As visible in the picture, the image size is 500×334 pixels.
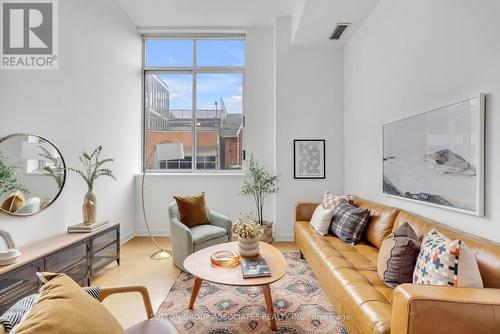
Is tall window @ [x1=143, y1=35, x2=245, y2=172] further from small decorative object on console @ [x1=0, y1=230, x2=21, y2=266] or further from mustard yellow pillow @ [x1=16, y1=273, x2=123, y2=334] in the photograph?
mustard yellow pillow @ [x1=16, y1=273, x2=123, y2=334]

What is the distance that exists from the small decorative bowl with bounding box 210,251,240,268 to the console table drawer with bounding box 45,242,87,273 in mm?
1349

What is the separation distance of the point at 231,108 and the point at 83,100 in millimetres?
2292

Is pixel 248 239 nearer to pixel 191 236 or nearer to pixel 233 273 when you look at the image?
pixel 233 273

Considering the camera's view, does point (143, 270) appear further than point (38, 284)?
Yes

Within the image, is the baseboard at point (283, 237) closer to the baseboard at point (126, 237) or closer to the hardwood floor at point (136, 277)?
the hardwood floor at point (136, 277)

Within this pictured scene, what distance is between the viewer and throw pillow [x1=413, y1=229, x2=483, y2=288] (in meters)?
1.29

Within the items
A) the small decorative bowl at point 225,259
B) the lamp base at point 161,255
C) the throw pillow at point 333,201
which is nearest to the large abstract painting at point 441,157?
the throw pillow at point 333,201

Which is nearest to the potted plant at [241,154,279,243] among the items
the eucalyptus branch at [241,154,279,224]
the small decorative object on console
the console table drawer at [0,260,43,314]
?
the eucalyptus branch at [241,154,279,224]

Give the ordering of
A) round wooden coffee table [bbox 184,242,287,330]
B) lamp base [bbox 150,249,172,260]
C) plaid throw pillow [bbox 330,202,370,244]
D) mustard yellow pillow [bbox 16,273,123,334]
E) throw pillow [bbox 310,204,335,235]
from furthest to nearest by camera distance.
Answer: lamp base [bbox 150,249,172,260], throw pillow [bbox 310,204,335,235], plaid throw pillow [bbox 330,202,370,244], round wooden coffee table [bbox 184,242,287,330], mustard yellow pillow [bbox 16,273,123,334]

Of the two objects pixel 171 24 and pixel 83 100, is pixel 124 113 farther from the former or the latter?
pixel 171 24

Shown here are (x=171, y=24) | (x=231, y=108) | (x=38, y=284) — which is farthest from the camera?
(x=231, y=108)

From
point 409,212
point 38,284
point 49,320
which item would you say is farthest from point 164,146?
point 409,212

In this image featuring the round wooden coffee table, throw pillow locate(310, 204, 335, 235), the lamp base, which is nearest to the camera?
the round wooden coffee table

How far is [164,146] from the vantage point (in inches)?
132
